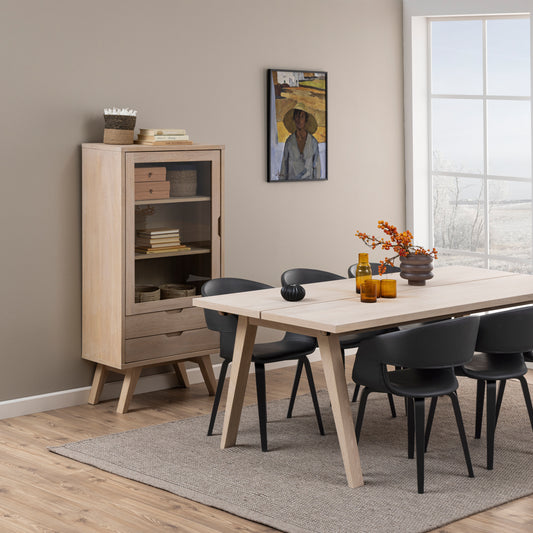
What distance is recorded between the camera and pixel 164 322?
5613mm

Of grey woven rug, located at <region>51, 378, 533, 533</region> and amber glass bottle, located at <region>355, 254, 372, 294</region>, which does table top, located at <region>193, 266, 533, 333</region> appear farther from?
grey woven rug, located at <region>51, 378, 533, 533</region>

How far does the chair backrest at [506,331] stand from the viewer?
14.6 feet

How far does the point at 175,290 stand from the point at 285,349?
1.00 meters

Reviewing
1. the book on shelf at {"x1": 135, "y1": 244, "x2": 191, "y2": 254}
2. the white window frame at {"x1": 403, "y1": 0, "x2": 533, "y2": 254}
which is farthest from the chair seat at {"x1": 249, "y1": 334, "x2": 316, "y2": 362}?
the white window frame at {"x1": 403, "y1": 0, "x2": 533, "y2": 254}

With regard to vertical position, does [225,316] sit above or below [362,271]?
below

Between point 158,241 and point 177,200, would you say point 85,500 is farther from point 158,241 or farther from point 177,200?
point 177,200

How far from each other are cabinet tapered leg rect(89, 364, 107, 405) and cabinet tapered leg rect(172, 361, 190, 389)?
515 millimetres

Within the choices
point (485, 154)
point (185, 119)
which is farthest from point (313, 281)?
point (485, 154)

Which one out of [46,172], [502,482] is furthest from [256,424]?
[46,172]

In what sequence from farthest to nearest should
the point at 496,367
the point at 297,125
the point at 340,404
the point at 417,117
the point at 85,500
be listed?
the point at 417,117 < the point at 297,125 < the point at 496,367 < the point at 340,404 < the point at 85,500

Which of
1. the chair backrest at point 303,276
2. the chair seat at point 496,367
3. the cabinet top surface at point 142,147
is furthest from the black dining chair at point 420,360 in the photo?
the cabinet top surface at point 142,147

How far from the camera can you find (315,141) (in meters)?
6.83

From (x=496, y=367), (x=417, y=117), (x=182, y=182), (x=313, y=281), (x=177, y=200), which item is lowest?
(x=496, y=367)

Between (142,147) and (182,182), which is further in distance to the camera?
(182,182)
